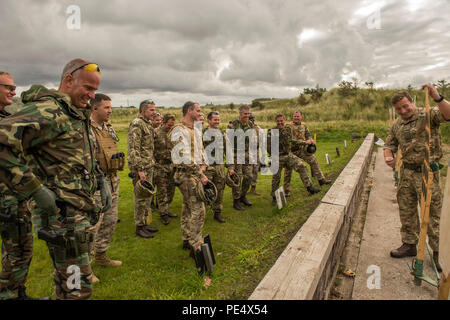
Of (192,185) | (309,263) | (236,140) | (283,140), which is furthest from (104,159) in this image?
(283,140)

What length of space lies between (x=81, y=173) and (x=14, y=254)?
1421 millimetres

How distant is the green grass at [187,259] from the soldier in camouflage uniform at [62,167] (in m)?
1.11

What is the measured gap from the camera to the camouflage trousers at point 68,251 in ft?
6.33

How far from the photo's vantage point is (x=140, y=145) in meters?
4.45

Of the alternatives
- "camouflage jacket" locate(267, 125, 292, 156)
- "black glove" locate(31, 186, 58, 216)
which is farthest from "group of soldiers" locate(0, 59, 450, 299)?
"camouflage jacket" locate(267, 125, 292, 156)

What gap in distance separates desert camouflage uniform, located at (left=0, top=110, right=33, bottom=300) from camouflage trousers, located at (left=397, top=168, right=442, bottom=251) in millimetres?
4956

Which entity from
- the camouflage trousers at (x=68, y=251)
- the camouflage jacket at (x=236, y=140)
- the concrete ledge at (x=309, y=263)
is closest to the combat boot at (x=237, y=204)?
the camouflage jacket at (x=236, y=140)

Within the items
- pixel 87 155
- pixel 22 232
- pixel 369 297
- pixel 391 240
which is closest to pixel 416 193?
pixel 391 240

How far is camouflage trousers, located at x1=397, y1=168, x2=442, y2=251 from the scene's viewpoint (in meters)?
3.37

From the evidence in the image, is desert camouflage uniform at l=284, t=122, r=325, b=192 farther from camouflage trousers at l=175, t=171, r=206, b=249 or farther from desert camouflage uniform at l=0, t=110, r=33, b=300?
desert camouflage uniform at l=0, t=110, r=33, b=300

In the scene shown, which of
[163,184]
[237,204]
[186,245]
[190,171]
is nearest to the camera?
[190,171]

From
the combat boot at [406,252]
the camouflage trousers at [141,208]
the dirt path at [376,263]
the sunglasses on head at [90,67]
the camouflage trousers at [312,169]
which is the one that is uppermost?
the sunglasses on head at [90,67]

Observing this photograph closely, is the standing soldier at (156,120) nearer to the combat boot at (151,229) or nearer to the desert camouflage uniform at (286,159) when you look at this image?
the combat boot at (151,229)

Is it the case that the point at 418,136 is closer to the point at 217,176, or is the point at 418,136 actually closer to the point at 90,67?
the point at 217,176
